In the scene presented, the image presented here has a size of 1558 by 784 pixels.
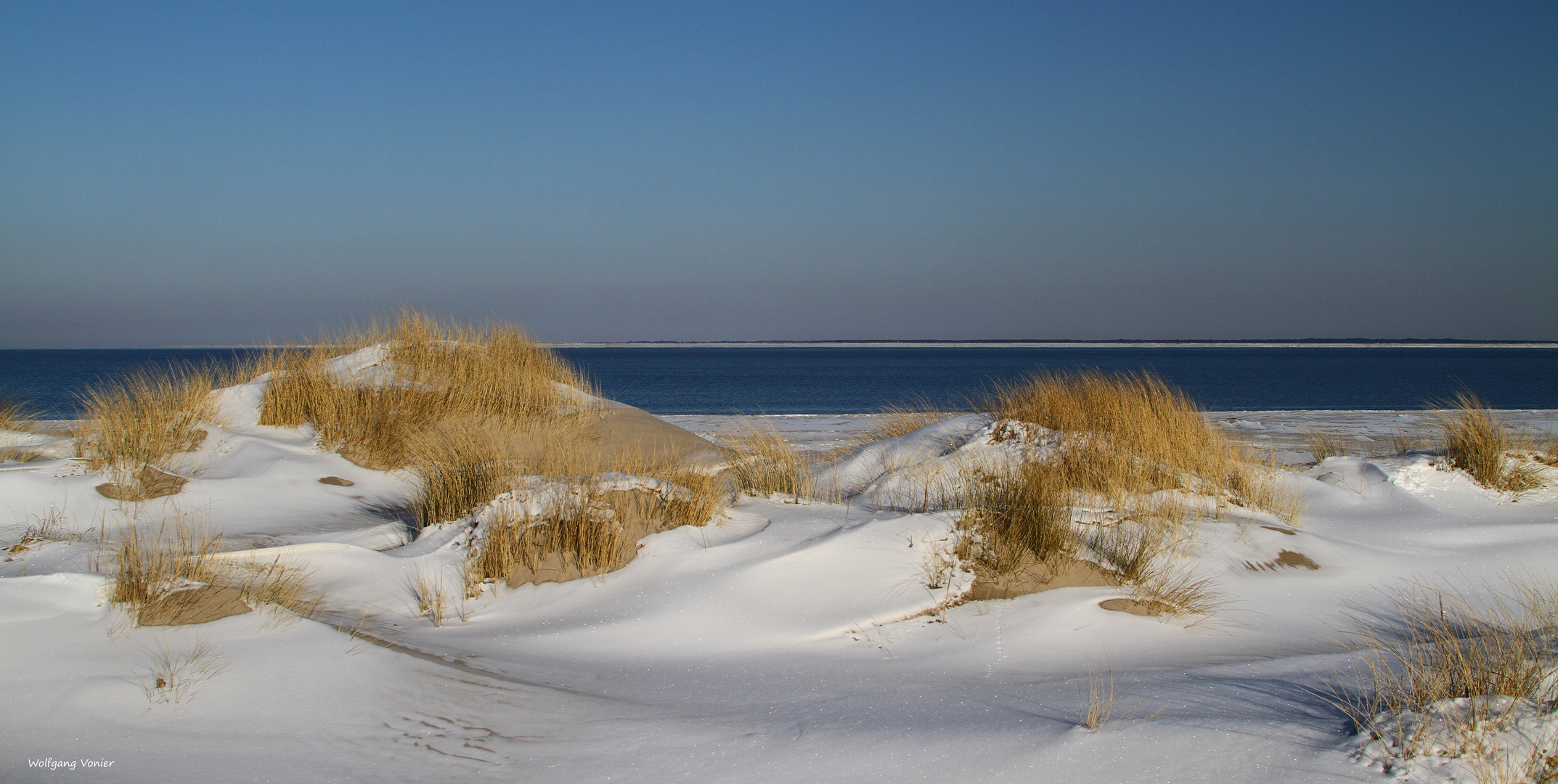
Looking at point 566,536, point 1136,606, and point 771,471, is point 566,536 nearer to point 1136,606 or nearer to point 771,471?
point 771,471

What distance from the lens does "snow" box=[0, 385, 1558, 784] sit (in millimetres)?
2205

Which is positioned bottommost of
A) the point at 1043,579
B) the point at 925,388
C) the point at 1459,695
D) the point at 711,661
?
the point at 925,388

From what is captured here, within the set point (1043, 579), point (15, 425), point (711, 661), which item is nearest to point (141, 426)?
point (15, 425)

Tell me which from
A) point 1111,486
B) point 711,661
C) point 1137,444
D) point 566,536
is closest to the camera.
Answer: point 711,661

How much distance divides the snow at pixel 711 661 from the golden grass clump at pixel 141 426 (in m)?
0.55

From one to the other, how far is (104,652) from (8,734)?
0.48 meters

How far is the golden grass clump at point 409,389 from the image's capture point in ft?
23.0

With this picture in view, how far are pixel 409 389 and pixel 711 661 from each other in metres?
5.79

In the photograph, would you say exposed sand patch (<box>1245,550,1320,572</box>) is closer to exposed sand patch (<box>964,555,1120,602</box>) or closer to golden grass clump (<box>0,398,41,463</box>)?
exposed sand patch (<box>964,555,1120,602</box>)

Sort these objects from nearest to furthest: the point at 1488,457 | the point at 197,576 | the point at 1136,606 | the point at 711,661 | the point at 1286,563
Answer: the point at 711,661 → the point at 197,576 → the point at 1136,606 → the point at 1286,563 → the point at 1488,457

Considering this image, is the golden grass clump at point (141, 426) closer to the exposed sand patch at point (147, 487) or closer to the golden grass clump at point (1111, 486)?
the exposed sand patch at point (147, 487)

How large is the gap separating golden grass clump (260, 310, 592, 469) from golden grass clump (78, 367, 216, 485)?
676 mm

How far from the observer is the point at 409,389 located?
25.8 ft

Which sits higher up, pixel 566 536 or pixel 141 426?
pixel 141 426
